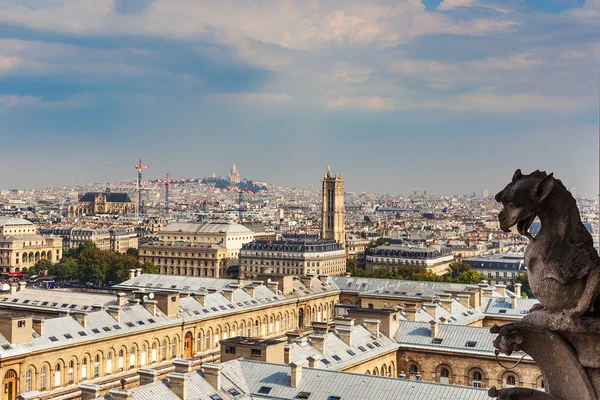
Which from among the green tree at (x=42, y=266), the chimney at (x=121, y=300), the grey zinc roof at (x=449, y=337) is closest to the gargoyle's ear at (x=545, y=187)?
the grey zinc roof at (x=449, y=337)

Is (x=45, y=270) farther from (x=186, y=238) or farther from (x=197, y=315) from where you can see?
(x=197, y=315)

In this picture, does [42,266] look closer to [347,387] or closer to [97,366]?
[97,366]

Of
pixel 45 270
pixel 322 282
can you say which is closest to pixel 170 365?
pixel 322 282

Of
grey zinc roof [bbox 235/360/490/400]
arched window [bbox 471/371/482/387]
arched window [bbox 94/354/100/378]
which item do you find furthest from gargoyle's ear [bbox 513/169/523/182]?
arched window [bbox 94/354/100/378]

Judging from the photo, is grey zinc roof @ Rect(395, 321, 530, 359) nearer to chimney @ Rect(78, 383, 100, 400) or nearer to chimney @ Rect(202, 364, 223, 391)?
chimney @ Rect(202, 364, 223, 391)

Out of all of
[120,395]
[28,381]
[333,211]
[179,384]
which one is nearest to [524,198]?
[120,395]
